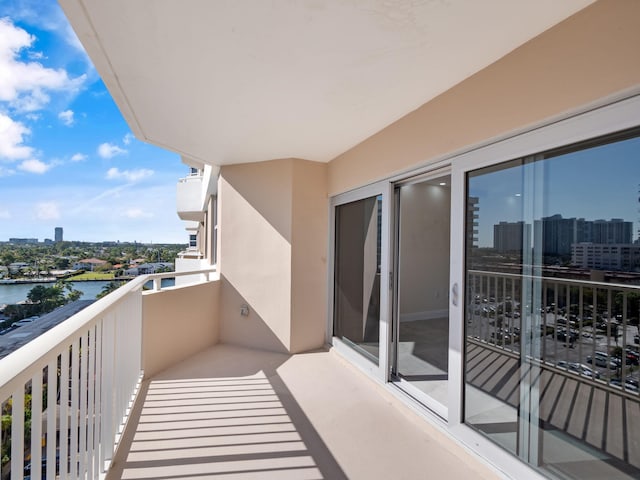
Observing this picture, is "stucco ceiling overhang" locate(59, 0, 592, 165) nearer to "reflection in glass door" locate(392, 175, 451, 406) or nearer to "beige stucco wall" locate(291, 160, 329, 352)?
"beige stucco wall" locate(291, 160, 329, 352)

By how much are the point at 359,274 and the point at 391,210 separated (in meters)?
0.95

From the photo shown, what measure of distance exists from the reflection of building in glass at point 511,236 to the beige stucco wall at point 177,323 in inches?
123

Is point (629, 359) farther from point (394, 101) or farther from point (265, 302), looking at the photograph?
point (265, 302)

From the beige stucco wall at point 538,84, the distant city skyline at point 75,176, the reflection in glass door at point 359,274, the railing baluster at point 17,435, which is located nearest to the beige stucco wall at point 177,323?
the reflection in glass door at point 359,274

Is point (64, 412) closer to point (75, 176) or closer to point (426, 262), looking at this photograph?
point (426, 262)

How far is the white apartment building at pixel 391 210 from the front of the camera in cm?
133

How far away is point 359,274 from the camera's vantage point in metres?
3.46

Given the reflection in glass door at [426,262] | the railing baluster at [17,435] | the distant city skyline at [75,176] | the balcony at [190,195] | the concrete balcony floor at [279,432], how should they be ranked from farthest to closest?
the distant city skyline at [75,176] < the balcony at [190,195] < the reflection in glass door at [426,262] < the concrete balcony floor at [279,432] < the railing baluster at [17,435]

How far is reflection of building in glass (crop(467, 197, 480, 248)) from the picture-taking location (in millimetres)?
1947

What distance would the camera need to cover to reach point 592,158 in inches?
54.6

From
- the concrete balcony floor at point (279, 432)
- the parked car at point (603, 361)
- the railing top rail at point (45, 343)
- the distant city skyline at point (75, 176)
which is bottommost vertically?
the concrete balcony floor at point (279, 432)

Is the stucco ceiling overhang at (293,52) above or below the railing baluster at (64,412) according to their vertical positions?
above

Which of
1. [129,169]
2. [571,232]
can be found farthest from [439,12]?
[129,169]

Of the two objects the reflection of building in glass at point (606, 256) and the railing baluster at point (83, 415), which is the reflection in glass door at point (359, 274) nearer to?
the reflection of building in glass at point (606, 256)
